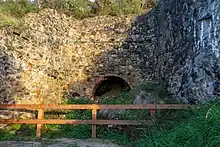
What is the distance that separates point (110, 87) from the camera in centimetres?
1230

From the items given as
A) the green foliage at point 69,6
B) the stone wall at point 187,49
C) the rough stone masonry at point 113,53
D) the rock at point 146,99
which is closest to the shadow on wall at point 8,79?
the rough stone masonry at point 113,53

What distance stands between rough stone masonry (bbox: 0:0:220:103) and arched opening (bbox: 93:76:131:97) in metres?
0.11

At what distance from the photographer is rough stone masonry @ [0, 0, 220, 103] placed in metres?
7.09

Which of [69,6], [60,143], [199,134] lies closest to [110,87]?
[69,6]


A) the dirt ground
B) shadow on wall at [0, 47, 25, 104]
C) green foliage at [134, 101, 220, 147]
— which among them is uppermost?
shadow on wall at [0, 47, 25, 104]

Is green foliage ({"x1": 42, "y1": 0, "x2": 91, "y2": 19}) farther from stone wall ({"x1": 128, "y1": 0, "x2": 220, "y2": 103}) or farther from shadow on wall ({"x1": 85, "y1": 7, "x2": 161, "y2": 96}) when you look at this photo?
stone wall ({"x1": 128, "y1": 0, "x2": 220, "y2": 103})

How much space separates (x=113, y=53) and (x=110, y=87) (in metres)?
1.47

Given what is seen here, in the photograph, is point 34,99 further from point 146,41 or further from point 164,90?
point 146,41

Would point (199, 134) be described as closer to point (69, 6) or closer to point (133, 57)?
point (133, 57)

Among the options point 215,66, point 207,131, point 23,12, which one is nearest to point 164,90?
point 215,66

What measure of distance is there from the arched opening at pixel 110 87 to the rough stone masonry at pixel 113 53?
0.35 ft

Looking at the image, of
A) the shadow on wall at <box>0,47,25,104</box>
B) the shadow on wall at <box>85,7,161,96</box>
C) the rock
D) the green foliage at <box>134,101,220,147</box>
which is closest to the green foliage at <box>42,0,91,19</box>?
the shadow on wall at <box>85,7,161,96</box>

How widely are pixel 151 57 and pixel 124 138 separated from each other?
202 inches

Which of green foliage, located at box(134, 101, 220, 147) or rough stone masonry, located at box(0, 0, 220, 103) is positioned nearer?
green foliage, located at box(134, 101, 220, 147)
